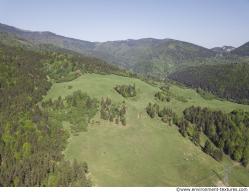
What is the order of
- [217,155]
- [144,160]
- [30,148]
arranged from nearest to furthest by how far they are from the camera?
[30,148]
[144,160]
[217,155]

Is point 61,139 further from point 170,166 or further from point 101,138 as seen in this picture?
Answer: point 170,166

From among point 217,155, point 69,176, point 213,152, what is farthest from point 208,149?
point 69,176

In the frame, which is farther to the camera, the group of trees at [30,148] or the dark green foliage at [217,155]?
the dark green foliage at [217,155]

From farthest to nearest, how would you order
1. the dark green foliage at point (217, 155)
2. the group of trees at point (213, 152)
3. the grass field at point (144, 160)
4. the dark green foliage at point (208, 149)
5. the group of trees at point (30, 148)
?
the dark green foliage at point (208, 149)
the group of trees at point (213, 152)
the dark green foliage at point (217, 155)
the grass field at point (144, 160)
the group of trees at point (30, 148)

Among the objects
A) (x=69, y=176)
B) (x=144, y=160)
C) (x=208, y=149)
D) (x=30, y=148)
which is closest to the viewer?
(x=69, y=176)

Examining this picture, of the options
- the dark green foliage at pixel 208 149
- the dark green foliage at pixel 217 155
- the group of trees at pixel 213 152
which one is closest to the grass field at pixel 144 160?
the dark green foliage at pixel 217 155

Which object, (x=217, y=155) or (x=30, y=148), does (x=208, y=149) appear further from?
(x=30, y=148)

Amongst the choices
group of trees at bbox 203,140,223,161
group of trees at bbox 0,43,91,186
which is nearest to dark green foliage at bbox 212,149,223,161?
group of trees at bbox 203,140,223,161

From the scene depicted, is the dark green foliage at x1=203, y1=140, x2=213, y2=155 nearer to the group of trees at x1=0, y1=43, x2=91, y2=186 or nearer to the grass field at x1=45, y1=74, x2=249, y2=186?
the grass field at x1=45, y1=74, x2=249, y2=186

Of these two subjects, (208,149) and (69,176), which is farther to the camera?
(208,149)

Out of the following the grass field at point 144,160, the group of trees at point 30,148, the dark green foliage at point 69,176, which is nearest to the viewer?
the dark green foliage at point 69,176

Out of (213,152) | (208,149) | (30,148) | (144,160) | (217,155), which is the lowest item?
(144,160)

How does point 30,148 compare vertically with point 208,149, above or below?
below

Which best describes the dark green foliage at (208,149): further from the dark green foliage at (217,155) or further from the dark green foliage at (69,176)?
the dark green foliage at (69,176)
